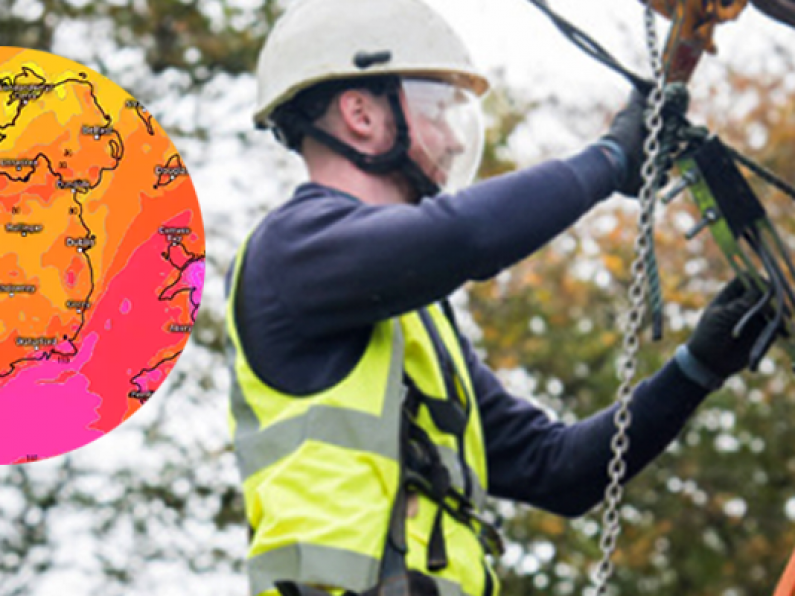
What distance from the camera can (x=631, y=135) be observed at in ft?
12.0

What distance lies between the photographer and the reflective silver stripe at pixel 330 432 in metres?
3.29

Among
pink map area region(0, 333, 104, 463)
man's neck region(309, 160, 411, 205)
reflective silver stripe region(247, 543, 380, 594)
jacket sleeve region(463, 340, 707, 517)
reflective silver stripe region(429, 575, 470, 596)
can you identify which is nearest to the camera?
reflective silver stripe region(247, 543, 380, 594)

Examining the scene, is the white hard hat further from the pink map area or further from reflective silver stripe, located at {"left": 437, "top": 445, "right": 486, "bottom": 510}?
reflective silver stripe, located at {"left": 437, "top": 445, "right": 486, "bottom": 510}

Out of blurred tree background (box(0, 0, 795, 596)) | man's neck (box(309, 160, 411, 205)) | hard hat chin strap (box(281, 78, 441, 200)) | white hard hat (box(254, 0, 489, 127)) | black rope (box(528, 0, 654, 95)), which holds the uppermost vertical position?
black rope (box(528, 0, 654, 95))

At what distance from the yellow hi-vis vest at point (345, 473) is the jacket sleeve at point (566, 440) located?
0.61m

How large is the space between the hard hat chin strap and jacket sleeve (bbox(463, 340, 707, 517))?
0.49m

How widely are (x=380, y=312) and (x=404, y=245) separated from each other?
0.14 meters

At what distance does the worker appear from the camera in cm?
327

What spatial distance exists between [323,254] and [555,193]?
499 millimetres

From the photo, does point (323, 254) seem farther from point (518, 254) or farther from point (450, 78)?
point (450, 78)

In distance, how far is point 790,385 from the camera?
13781 mm

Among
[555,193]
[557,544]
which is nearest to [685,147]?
[555,193]

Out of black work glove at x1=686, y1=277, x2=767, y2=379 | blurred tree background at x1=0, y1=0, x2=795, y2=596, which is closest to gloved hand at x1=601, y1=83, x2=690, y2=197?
black work glove at x1=686, y1=277, x2=767, y2=379

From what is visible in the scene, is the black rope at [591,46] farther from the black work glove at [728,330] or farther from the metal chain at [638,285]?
the black work glove at [728,330]
